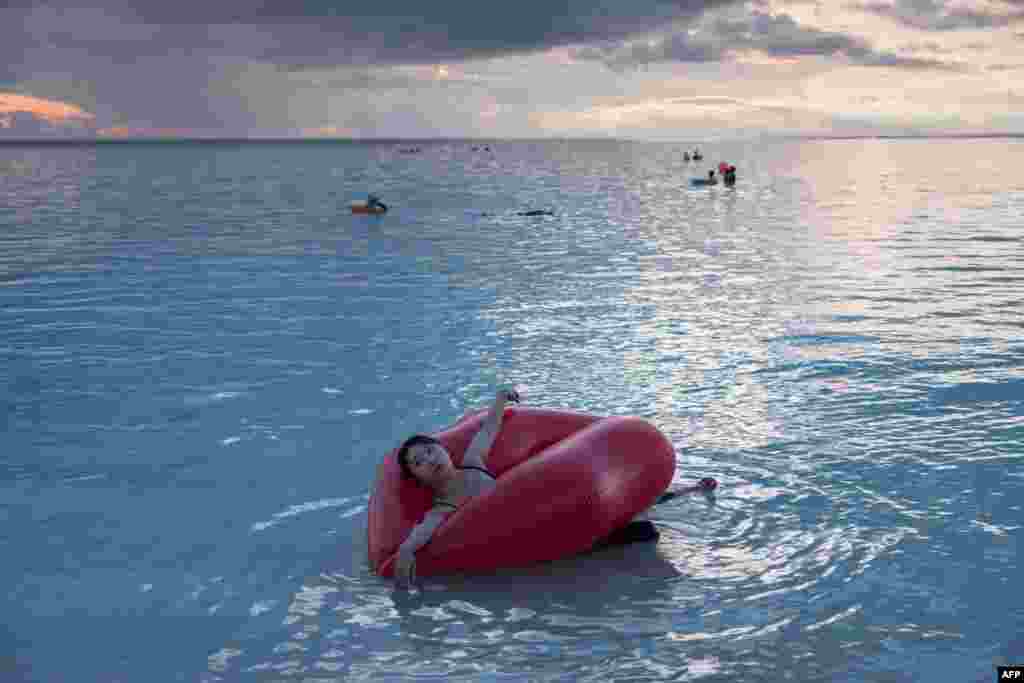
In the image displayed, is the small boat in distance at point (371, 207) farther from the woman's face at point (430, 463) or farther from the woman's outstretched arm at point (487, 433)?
the woman's face at point (430, 463)

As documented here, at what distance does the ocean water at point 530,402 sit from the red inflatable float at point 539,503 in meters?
0.15

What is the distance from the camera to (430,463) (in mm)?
5375

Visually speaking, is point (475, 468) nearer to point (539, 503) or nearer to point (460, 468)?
point (460, 468)

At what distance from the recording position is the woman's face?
538 centimetres

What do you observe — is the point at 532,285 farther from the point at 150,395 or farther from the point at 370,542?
the point at 370,542

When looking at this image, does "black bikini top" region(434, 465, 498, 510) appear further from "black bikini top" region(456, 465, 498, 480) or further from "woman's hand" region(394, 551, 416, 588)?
"woman's hand" region(394, 551, 416, 588)

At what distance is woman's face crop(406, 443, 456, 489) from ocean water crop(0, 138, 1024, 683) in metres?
0.55

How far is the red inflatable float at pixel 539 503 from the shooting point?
5223mm

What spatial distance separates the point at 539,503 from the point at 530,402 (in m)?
3.27

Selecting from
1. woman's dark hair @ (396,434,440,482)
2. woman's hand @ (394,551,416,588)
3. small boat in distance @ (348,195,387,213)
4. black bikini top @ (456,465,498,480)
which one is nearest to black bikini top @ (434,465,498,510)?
black bikini top @ (456,465,498,480)

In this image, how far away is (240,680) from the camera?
175 inches

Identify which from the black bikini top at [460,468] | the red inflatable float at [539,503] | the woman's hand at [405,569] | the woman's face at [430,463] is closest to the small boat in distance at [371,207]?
the red inflatable float at [539,503]

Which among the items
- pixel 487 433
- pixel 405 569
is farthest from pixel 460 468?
pixel 405 569

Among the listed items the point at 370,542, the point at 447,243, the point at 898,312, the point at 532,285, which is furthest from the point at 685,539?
the point at 447,243
